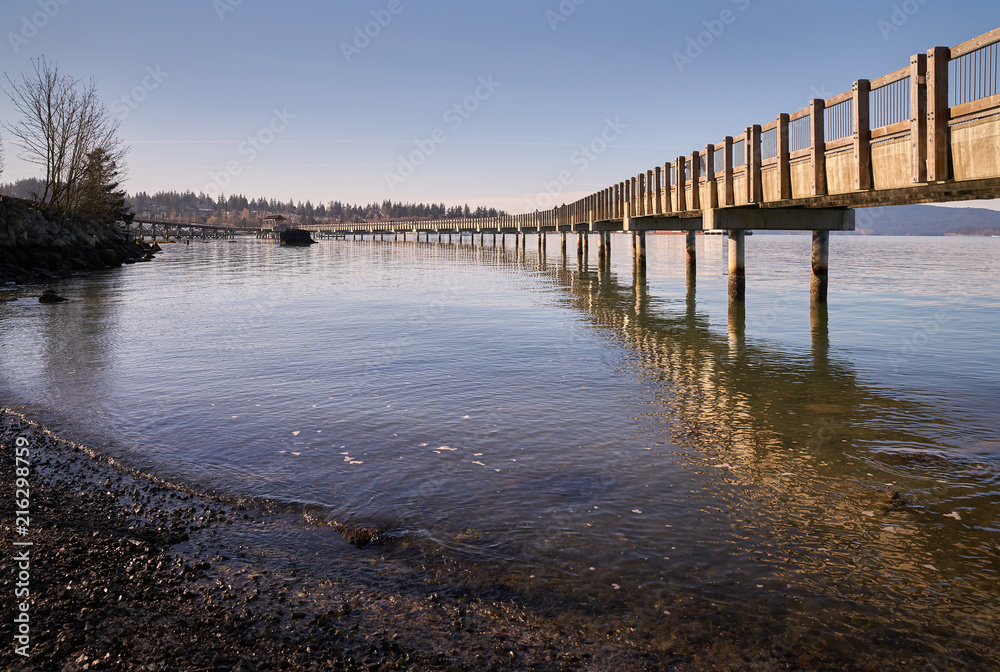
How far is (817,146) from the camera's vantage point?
17.3 m

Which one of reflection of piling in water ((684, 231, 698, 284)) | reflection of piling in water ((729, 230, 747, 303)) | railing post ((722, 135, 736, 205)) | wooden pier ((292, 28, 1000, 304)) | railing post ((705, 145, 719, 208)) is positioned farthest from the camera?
reflection of piling in water ((684, 231, 698, 284))

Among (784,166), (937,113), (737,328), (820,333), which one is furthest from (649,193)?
(937,113)

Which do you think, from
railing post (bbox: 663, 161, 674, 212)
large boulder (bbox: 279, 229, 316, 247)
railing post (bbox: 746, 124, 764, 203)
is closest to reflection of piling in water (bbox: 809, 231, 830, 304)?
railing post (bbox: 663, 161, 674, 212)

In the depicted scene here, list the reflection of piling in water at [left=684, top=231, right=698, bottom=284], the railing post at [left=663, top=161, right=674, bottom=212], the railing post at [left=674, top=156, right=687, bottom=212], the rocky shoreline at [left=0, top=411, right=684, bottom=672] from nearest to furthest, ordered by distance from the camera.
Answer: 1. the rocky shoreline at [left=0, top=411, right=684, bottom=672]
2. the railing post at [left=674, top=156, right=687, bottom=212]
3. the railing post at [left=663, top=161, right=674, bottom=212]
4. the reflection of piling in water at [left=684, top=231, right=698, bottom=284]

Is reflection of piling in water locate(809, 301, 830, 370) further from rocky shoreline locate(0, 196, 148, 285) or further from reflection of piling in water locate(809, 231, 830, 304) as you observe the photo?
rocky shoreline locate(0, 196, 148, 285)

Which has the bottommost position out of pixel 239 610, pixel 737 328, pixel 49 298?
pixel 239 610

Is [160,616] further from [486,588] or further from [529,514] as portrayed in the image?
[529,514]

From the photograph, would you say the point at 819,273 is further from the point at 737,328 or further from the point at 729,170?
the point at 737,328

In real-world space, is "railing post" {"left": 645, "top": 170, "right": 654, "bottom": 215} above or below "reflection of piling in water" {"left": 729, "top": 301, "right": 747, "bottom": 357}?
above

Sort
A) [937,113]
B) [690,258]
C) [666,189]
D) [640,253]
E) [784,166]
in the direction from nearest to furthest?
[937,113]
[784,166]
[666,189]
[690,258]
[640,253]

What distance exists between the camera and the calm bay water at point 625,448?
5.98 meters

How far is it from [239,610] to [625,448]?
6090 millimetres

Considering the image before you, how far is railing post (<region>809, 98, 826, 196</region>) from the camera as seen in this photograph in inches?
679

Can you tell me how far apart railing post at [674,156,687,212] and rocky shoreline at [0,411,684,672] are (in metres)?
26.5
